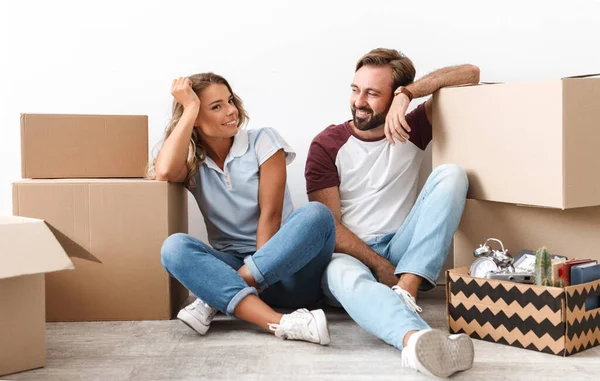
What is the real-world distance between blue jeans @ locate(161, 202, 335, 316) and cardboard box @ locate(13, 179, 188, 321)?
6.7 inches

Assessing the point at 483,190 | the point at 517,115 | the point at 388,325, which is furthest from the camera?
the point at 483,190

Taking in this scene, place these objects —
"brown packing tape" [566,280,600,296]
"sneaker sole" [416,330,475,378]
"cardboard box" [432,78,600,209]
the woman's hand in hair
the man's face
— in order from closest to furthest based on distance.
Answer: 1. "sneaker sole" [416,330,475,378]
2. "brown packing tape" [566,280,600,296]
3. "cardboard box" [432,78,600,209]
4. the woman's hand in hair
5. the man's face

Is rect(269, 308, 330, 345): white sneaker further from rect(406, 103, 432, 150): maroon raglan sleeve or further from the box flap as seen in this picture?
rect(406, 103, 432, 150): maroon raglan sleeve

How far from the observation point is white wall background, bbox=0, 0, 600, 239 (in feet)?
7.02

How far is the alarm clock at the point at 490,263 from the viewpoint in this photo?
1539mm

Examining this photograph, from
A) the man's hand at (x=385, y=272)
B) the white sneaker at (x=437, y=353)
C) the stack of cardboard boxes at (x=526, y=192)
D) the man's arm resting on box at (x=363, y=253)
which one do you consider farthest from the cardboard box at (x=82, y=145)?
the white sneaker at (x=437, y=353)

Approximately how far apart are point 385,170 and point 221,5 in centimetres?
73

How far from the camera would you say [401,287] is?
1.59 m

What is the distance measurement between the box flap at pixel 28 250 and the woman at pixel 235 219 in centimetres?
29

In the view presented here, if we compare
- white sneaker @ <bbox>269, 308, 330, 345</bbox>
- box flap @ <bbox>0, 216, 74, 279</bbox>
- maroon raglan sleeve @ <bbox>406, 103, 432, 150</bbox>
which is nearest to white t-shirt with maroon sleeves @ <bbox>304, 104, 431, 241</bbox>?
maroon raglan sleeve @ <bbox>406, 103, 432, 150</bbox>

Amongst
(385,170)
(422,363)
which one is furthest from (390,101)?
(422,363)

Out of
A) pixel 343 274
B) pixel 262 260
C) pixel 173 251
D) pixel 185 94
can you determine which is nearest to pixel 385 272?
pixel 343 274

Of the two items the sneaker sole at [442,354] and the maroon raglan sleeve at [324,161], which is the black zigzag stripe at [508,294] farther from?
the maroon raglan sleeve at [324,161]

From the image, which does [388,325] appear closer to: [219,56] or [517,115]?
[517,115]
